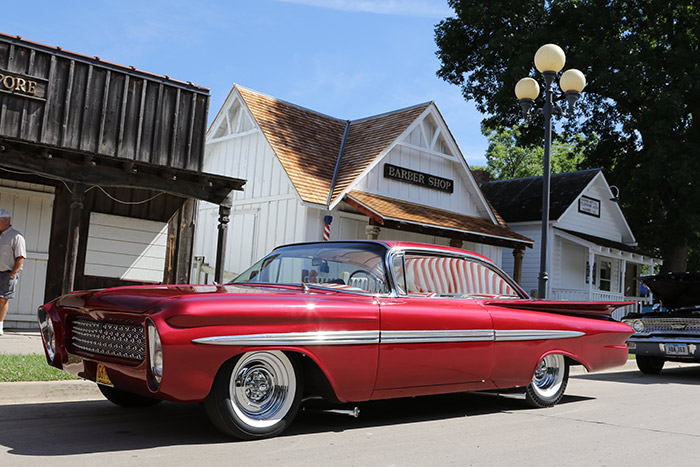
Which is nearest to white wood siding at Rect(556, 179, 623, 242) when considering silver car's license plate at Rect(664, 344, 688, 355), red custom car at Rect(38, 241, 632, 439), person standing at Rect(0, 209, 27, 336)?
silver car's license plate at Rect(664, 344, 688, 355)

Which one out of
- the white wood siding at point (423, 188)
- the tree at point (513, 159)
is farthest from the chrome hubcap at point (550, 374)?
the tree at point (513, 159)

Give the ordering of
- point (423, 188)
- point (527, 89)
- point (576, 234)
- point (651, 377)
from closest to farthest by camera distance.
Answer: point (651, 377) < point (527, 89) < point (423, 188) < point (576, 234)

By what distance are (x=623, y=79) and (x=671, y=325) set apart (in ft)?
47.3

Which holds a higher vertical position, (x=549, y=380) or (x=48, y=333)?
(x=48, y=333)

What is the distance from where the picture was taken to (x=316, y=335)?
15.3ft

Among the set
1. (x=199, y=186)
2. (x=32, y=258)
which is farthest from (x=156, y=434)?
(x=32, y=258)

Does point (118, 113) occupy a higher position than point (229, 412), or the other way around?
point (118, 113)

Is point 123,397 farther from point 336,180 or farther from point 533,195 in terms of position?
point 533,195

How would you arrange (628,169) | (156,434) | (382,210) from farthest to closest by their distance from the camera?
(628,169) < (382,210) < (156,434)

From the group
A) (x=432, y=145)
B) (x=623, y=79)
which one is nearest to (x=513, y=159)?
(x=623, y=79)

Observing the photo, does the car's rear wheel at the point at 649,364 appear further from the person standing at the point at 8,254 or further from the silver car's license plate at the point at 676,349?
the person standing at the point at 8,254

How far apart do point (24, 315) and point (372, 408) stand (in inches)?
313

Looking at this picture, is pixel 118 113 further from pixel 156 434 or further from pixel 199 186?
pixel 156 434

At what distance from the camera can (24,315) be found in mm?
11531
